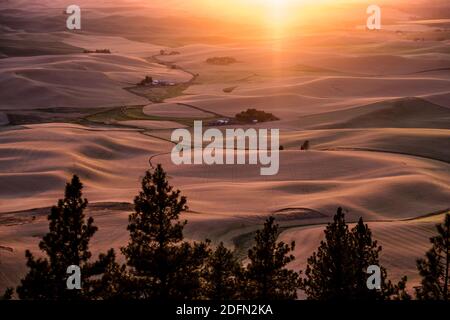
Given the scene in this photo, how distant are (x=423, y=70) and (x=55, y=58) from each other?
48.4m

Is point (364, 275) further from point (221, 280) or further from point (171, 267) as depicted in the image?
point (171, 267)

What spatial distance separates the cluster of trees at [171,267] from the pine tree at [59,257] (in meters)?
0.02

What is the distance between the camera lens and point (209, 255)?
768 inches

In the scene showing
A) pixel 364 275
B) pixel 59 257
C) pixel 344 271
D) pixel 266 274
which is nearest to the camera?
pixel 59 257

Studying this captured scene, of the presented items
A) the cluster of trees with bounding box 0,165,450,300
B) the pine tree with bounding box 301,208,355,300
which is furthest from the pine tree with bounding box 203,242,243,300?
the pine tree with bounding box 301,208,355,300

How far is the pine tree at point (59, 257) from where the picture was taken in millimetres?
17391

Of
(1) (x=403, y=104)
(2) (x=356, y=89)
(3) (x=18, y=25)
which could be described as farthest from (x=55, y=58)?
(3) (x=18, y=25)

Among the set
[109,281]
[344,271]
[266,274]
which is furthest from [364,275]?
[109,281]

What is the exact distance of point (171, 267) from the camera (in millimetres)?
18188

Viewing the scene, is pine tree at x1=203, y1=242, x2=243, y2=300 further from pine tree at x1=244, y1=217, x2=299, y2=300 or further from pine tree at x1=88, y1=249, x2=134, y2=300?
pine tree at x1=88, y1=249, x2=134, y2=300

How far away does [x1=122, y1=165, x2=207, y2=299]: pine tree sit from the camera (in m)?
18.1

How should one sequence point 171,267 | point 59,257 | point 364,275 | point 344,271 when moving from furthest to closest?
→ point 364,275 < point 171,267 < point 344,271 < point 59,257

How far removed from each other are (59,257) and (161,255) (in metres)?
2.31

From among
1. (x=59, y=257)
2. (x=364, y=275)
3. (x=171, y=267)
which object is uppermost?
(x=59, y=257)
